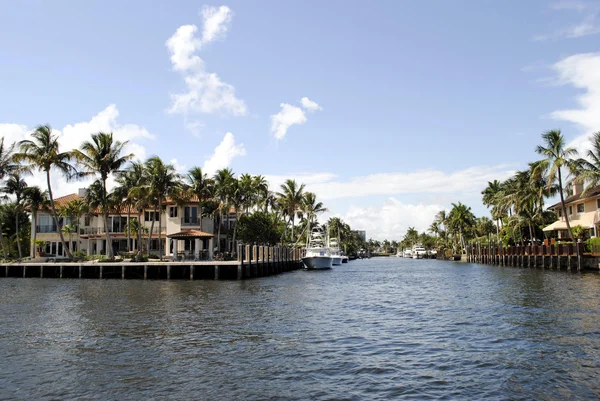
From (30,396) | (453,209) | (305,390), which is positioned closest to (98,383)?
(30,396)

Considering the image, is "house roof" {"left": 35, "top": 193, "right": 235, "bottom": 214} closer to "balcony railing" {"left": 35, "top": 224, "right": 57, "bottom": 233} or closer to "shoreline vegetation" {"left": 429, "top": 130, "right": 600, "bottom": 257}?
"balcony railing" {"left": 35, "top": 224, "right": 57, "bottom": 233}

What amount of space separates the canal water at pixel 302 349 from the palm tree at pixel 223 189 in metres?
39.2

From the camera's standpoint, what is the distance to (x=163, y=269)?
47.5m

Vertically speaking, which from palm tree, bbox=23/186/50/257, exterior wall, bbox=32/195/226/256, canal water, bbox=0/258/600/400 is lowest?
canal water, bbox=0/258/600/400

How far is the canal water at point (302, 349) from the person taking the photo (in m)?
11.9

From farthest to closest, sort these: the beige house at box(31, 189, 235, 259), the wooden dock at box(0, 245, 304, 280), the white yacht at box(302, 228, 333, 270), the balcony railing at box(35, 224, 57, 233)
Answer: the white yacht at box(302, 228, 333, 270) → the balcony railing at box(35, 224, 57, 233) → the beige house at box(31, 189, 235, 259) → the wooden dock at box(0, 245, 304, 280)

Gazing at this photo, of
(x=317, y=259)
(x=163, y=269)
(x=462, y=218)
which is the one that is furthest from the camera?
(x=462, y=218)

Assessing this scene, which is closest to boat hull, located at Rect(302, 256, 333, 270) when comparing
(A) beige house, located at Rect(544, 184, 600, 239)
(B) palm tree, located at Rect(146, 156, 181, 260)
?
(B) palm tree, located at Rect(146, 156, 181, 260)

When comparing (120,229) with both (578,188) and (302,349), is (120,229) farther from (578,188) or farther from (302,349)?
(578,188)

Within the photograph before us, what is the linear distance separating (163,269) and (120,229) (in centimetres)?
2709

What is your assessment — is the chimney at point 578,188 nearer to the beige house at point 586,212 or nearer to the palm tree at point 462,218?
the beige house at point 586,212

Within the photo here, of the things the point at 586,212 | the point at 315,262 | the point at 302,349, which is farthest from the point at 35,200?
the point at 586,212

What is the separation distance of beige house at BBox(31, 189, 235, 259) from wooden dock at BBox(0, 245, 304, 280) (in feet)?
46.8

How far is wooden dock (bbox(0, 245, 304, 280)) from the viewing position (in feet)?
150
